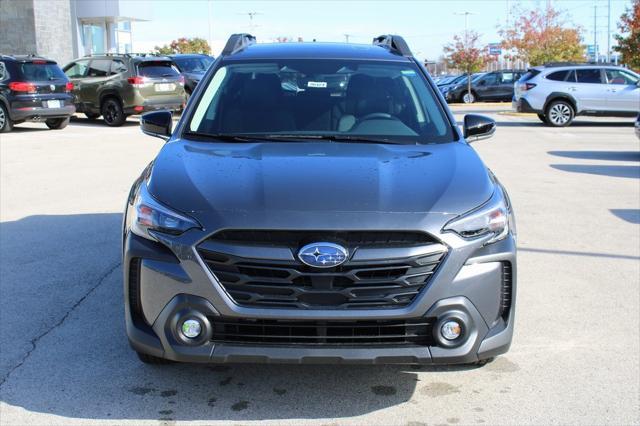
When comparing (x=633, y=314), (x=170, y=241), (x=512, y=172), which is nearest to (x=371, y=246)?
(x=170, y=241)

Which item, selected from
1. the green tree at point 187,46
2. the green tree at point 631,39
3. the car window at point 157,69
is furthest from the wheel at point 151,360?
the green tree at point 187,46

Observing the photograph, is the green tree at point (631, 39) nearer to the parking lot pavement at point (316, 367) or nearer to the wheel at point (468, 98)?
the wheel at point (468, 98)

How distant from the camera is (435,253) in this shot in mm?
3562

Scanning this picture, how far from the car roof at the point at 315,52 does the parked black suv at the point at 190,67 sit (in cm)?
1803

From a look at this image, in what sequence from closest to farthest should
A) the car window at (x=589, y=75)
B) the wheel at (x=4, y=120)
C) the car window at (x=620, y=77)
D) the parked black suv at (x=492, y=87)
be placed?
1. the wheel at (x=4, y=120)
2. the car window at (x=620, y=77)
3. the car window at (x=589, y=75)
4. the parked black suv at (x=492, y=87)

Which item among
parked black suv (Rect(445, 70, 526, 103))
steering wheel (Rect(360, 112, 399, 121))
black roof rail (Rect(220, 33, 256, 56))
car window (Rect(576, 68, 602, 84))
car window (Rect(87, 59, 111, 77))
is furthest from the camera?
parked black suv (Rect(445, 70, 526, 103))

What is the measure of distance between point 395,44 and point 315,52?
2.43 ft

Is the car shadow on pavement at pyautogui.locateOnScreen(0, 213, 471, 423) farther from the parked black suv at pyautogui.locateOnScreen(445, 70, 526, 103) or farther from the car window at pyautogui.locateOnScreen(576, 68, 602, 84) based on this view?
the parked black suv at pyautogui.locateOnScreen(445, 70, 526, 103)

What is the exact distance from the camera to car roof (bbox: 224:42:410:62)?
5480 millimetres

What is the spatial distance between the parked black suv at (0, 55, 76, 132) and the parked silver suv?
1244 centimetres

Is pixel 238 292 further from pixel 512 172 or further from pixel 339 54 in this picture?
pixel 512 172

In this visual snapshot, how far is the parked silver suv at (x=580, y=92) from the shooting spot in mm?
21797

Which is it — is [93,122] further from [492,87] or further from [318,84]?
[492,87]

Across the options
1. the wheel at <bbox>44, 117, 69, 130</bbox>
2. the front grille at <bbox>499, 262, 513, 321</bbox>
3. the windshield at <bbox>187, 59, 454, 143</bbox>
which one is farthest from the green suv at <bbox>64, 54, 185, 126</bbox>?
the front grille at <bbox>499, 262, 513, 321</bbox>
